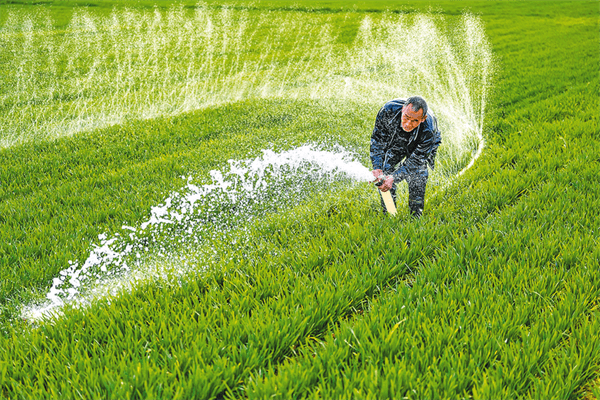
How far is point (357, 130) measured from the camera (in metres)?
6.62

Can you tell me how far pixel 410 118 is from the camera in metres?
3.13

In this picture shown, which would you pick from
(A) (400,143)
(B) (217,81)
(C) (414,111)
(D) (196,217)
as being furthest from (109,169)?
(B) (217,81)

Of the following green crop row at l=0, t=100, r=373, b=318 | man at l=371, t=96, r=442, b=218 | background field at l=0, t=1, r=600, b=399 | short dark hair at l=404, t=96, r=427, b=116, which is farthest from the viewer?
green crop row at l=0, t=100, r=373, b=318

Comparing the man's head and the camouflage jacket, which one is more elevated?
the man's head

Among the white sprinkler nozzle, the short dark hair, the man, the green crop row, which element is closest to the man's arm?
the man

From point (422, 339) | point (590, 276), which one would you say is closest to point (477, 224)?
point (590, 276)

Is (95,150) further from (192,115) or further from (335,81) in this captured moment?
(335,81)

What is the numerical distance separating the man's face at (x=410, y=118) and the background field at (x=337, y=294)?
802 mm

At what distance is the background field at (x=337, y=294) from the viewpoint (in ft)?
6.32

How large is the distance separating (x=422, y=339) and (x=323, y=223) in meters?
1.69

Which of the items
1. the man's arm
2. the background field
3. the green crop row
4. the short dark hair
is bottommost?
the green crop row

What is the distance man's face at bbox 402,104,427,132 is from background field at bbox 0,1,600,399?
2.63ft

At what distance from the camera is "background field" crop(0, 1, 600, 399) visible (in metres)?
1.93

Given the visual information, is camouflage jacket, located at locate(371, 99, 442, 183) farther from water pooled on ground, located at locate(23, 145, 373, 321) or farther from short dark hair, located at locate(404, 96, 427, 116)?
water pooled on ground, located at locate(23, 145, 373, 321)
